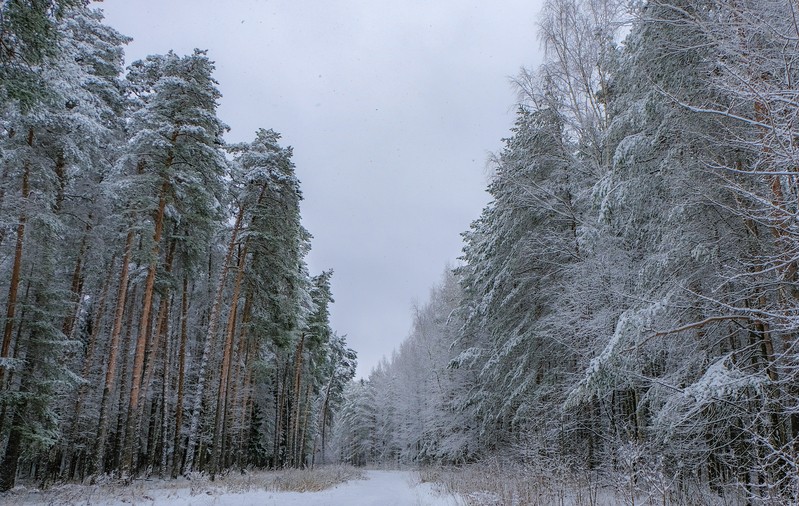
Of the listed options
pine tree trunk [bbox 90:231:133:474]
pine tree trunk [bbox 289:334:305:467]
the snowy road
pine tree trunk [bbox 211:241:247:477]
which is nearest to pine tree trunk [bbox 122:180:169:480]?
pine tree trunk [bbox 90:231:133:474]

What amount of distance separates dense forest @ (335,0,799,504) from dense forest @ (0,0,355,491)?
982 cm

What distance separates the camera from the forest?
251 inches

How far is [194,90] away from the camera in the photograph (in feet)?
49.6

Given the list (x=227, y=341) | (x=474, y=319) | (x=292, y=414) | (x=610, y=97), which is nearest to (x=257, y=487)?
(x=227, y=341)

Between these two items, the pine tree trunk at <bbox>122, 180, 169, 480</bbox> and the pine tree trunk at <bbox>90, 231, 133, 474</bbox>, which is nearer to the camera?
the pine tree trunk at <bbox>122, 180, 169, 480</bbox>

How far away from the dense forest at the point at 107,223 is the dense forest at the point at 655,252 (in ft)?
32.2

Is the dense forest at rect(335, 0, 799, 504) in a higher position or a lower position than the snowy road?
higher

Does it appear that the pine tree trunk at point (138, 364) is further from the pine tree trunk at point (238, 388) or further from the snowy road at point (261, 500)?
the pine tree trunk at point (238, 388)

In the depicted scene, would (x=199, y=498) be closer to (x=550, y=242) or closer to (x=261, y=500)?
(x=261, y=500)

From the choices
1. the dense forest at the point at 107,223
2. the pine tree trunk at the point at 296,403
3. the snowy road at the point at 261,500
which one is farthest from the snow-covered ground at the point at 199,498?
the pine tree trunk at the point at 296,403

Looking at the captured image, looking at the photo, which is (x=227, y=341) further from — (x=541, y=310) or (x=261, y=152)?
(x=541, y=310)

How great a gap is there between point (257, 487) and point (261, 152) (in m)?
12.7

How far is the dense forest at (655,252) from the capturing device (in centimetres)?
554

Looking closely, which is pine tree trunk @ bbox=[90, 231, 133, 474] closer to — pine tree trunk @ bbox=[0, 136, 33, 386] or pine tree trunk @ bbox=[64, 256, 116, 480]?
pine tree trunk @ bbox=[64, 256, 116, 480]
